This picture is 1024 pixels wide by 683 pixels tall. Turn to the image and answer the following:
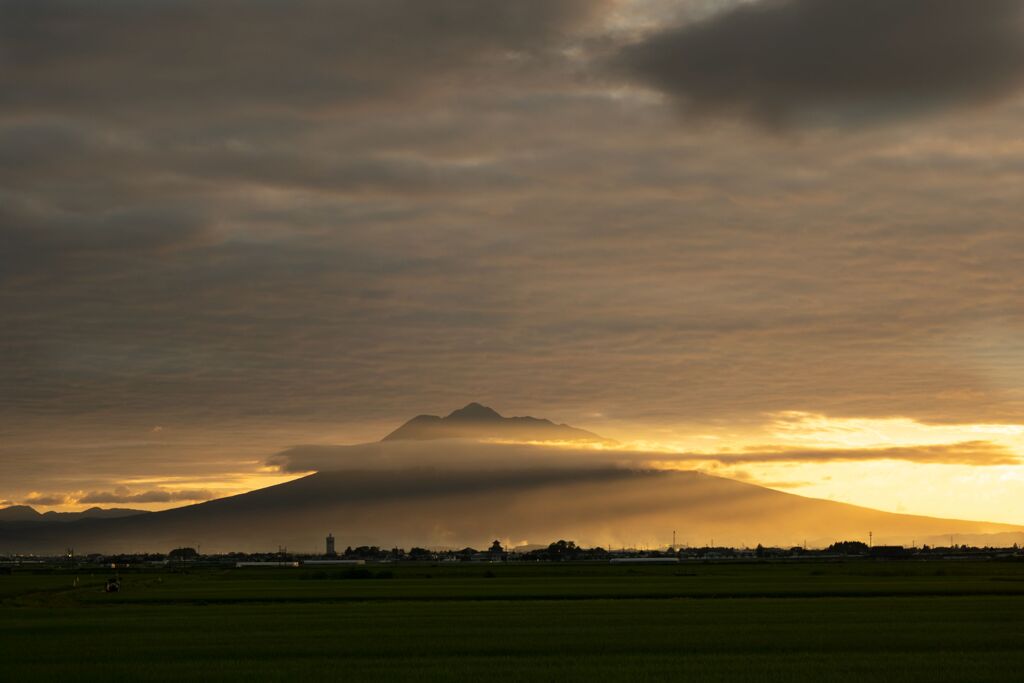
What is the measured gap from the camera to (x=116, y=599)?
9719 cm

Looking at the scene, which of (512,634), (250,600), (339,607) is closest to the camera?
(512,634)

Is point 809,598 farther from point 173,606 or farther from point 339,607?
point 173,606

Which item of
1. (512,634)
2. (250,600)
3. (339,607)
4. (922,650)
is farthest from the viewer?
(250,600)

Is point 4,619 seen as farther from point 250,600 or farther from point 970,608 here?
point 970,608

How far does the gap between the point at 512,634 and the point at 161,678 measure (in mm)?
18252

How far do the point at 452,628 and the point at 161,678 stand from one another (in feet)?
66.5

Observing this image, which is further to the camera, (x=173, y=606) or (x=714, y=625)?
(x=173, y=606)

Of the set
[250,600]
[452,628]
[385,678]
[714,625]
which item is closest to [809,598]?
[714,625]

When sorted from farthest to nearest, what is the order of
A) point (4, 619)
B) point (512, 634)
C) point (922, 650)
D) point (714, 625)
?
point (4, 619) → point (714, 625) → point (512, 634) → point (922, 650)

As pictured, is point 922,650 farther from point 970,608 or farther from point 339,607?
point 339,607

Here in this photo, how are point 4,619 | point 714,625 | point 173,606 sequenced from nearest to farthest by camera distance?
point 714,625 < point 4,619 < point 173,606

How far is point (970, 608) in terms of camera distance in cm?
6981

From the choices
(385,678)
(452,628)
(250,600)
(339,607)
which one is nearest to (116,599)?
(250,600)

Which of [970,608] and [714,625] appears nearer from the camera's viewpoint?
[714,625]
